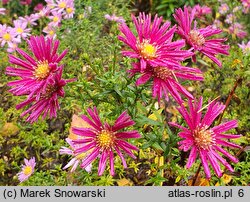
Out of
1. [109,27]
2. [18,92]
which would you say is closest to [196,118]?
[18,92]

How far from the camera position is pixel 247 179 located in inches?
72.6

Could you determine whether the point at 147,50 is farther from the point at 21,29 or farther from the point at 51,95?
the point at 21,29

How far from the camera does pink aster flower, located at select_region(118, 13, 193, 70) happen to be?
1.03 m

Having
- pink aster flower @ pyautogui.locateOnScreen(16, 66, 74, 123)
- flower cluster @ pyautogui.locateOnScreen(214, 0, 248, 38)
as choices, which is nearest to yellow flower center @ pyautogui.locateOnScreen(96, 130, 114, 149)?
pink aster flower @ pyautogui.locateOnScreen(16, 66, 74, 123)

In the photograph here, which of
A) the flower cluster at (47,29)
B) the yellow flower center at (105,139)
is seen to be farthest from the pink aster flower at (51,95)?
the flower cluster at (47,29)

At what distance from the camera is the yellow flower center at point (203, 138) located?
112cm

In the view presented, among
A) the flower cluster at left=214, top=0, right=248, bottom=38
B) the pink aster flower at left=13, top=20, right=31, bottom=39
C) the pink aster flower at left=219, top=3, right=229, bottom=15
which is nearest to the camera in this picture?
the pink aster flower at left=13, top=20, right=31, bottom=39

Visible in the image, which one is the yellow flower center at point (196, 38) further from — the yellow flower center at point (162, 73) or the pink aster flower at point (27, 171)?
the pink aster flower at point (27, 171)

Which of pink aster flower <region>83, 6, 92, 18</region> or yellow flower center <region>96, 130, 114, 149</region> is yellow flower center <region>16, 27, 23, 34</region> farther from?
yellow flower center <region>96, 130, 114, 149</region>

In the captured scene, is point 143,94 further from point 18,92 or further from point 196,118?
point 18,92

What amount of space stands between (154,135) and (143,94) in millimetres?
168

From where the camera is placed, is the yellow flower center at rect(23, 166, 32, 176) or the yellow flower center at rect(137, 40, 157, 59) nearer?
the yellow flower center at rect(137, 40, 157, 59)

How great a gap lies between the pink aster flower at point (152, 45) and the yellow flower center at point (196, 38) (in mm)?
97

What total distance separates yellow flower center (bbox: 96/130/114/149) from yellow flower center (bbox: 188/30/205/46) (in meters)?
0.36
